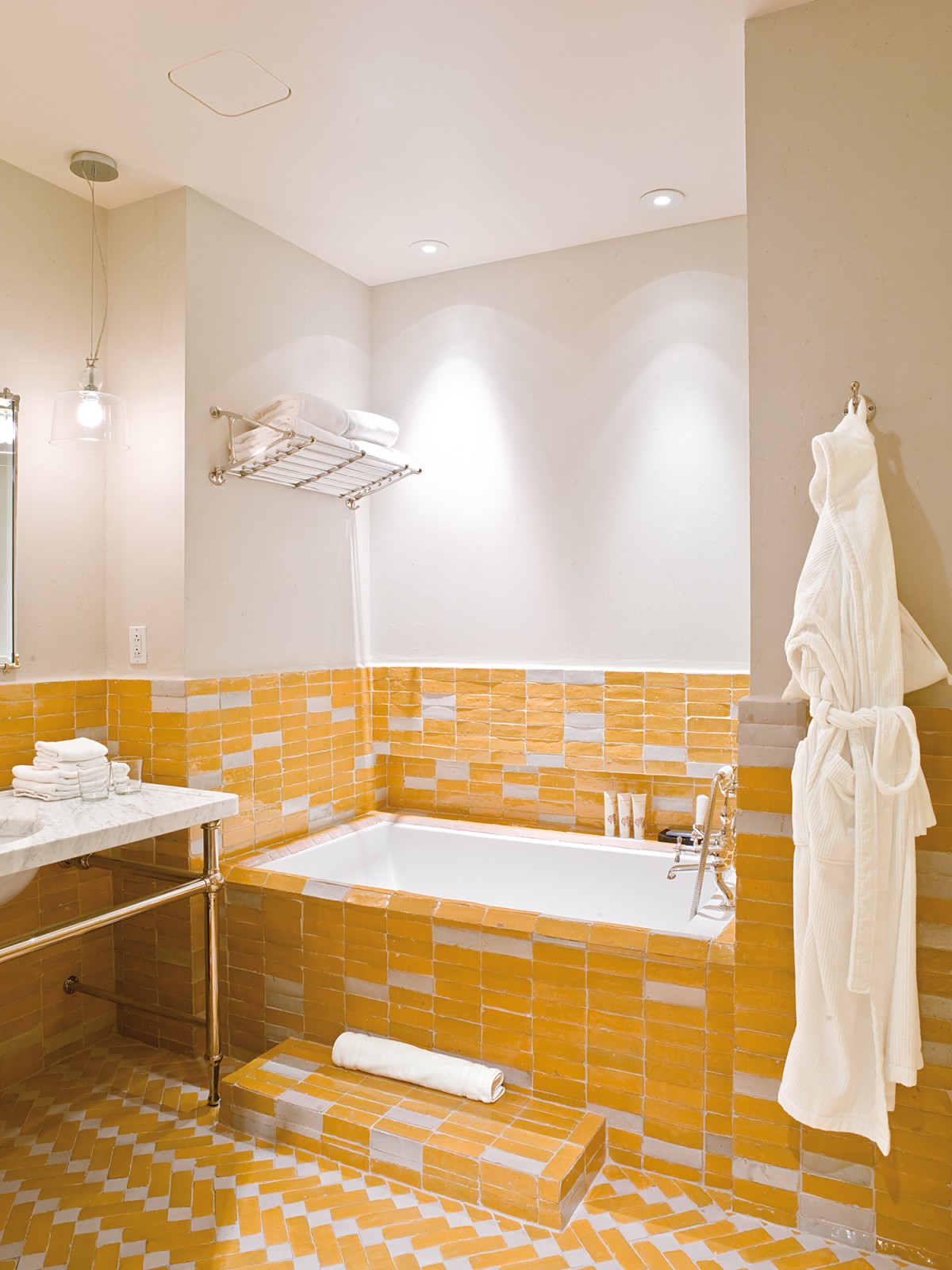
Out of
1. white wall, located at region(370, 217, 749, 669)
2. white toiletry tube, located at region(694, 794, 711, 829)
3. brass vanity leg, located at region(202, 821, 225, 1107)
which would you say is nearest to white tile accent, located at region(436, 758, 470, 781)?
white wall, located at region(370, 217, 749, 669)

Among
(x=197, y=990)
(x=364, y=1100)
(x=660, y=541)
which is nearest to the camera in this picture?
(x=364, y=1100)

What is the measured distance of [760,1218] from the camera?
182 cm

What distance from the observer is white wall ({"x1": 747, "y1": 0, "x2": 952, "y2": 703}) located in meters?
1.73

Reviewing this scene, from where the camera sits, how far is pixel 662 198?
8.81 ft

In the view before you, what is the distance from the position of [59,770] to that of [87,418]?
94cm

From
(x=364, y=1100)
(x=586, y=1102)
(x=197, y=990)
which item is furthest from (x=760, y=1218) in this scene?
(x=197, y=990)

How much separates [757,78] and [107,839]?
2263 mm

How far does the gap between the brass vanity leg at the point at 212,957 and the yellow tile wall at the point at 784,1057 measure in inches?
52.3

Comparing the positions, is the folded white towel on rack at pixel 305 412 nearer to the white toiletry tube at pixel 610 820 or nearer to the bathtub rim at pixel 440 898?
the bathtub rim at pixel 440 898

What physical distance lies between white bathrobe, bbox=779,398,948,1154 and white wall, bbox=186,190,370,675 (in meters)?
1.77

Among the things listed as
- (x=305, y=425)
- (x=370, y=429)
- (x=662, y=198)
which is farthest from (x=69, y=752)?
(x=662, y=198)

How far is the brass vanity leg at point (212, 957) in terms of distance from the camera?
7.38 feet

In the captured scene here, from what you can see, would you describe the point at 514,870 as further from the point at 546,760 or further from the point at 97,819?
the point at 97,819

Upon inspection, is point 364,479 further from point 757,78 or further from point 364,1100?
point 364,1100
